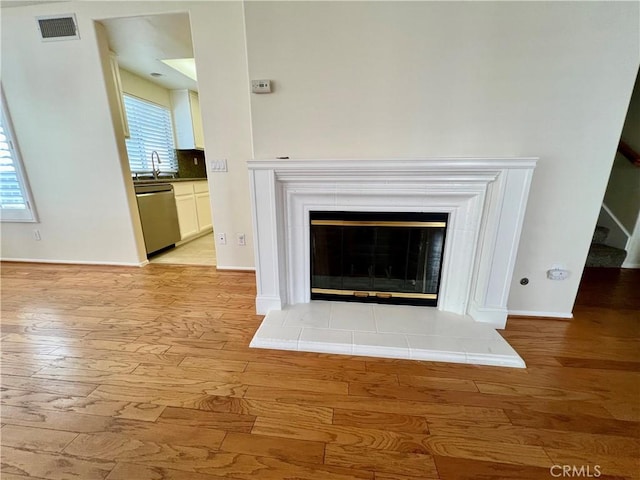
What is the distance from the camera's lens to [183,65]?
3.48 meters

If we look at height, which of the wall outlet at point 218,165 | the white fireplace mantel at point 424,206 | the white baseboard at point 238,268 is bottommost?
the white baseboard at point 238,268

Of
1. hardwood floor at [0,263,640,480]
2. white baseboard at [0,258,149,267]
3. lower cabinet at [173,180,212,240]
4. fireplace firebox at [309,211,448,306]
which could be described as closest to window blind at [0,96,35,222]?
→ white baseboard at [0,258,149,267]

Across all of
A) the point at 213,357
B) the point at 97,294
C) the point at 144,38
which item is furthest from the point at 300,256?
the point at 144,38

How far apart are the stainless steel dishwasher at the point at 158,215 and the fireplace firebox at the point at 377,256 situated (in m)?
2.33

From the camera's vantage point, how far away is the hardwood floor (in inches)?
37.3

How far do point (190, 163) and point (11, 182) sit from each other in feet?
7.54

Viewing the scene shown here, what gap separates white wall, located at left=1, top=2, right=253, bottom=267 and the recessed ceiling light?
3.16 feet

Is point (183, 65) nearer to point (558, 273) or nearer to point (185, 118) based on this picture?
point (185, 118)

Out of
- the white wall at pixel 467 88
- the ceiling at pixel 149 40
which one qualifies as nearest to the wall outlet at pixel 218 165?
the white wall at pixel 467 88

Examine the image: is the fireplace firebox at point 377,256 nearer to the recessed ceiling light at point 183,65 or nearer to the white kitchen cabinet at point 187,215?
the white kitchen cabinet at point 187,215

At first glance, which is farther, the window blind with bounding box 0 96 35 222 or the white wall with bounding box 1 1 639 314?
the window blind with bounding box 0 96 35 222

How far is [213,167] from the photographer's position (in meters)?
2.53

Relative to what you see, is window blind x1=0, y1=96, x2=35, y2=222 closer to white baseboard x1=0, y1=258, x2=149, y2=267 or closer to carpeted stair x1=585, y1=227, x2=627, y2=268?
white baseboard x1=0, y1=258, x2=149, y2=267

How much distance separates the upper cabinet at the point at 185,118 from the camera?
4.22m
